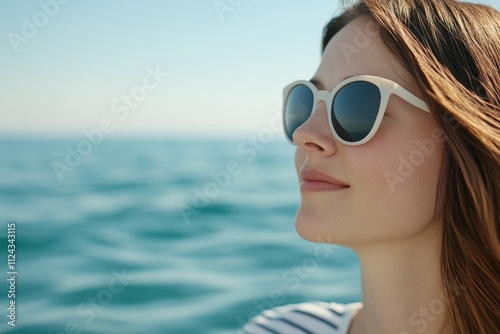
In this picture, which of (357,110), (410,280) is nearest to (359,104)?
(357,110)

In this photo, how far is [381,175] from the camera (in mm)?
1681

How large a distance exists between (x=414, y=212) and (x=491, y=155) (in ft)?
0.87

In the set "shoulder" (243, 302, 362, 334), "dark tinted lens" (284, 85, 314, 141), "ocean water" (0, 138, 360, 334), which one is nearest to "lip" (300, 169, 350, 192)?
"dark tinted lens" (284, 85, 314, 141)

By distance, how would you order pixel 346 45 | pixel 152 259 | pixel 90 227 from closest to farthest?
pixel 346 45 → pixel 152 259 → pixel 90 227

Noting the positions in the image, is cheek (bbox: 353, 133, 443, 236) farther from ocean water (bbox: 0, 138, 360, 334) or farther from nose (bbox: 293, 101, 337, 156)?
ocean water (bbox: 0, 138, 360, 334)

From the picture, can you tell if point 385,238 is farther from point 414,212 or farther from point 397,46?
point 397,46

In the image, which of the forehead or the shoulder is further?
the shoulder

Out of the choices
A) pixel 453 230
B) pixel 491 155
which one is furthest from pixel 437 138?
pixel 453 230

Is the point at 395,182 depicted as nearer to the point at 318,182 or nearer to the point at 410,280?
the point at 318,182

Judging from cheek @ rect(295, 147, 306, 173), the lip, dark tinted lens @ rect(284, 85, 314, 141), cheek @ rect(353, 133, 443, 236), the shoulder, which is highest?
dark tinted lens @ rect(284, 85, 314, 141)

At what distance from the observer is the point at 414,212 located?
5.60 ft

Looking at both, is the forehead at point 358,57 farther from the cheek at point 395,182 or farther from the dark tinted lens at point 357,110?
the cheek at point 395,182

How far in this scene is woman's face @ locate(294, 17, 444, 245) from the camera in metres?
1.69

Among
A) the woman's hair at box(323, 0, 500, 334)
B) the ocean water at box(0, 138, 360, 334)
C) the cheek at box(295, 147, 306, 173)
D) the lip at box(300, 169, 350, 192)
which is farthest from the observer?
the ocean water at box(0, 138, 360, 334)
